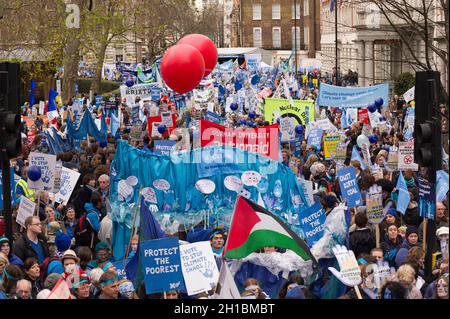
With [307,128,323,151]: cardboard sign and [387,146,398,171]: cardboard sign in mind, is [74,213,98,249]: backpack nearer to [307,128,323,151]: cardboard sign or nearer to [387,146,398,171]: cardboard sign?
[387,146,398,171]: cardboard sign

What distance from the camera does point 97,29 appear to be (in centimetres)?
4019

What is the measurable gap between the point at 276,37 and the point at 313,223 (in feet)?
345

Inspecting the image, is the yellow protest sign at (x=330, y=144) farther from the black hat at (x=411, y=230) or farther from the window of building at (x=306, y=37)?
the window of building at (x=306, y=37)

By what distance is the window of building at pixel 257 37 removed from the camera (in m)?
117

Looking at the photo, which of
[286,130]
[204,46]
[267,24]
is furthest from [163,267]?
[267,24]

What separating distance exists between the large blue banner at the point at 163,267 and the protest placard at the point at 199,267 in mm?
137

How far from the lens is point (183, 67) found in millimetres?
16250

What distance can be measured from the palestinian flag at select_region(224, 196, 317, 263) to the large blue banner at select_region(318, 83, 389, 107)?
13.0m

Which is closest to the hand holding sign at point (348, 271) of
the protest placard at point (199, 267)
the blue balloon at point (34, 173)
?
the protest placard at point (199, 267)

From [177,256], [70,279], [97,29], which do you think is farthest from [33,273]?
[97,29]

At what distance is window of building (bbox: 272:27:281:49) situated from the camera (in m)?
115

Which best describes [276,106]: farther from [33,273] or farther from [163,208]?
[33,273]

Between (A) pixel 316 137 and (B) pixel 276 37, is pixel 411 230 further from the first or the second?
(B) pixel 276 37
